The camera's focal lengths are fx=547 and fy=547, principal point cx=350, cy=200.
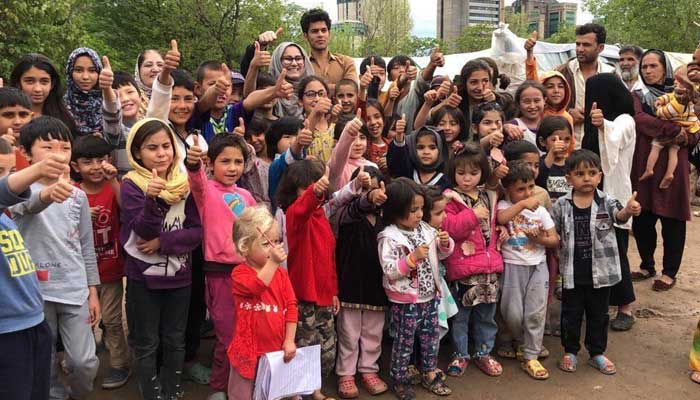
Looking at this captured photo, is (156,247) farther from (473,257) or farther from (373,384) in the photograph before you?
(473,257)

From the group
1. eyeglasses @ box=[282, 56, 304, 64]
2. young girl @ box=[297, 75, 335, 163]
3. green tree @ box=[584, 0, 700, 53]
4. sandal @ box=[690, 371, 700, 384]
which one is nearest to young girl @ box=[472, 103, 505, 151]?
young girl @ box=[297, 75, 335, 163]

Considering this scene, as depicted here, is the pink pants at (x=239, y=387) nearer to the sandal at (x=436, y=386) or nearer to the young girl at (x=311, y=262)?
the young girl at (x=311, y=262)

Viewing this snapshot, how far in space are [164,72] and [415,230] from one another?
1876 millimetres

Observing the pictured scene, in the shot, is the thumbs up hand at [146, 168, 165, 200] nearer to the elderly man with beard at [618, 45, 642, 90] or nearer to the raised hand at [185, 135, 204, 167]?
the raised hand at [185, 135, 204, 167]

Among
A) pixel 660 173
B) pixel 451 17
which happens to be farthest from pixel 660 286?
pixel 451 17

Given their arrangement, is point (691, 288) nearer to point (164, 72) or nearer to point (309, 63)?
point (309, 63)

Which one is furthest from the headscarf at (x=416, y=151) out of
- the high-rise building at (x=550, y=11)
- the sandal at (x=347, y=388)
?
the high-rise building at (x=550, y=11)

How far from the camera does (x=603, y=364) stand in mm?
3865

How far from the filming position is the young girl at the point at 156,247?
10.2 ft

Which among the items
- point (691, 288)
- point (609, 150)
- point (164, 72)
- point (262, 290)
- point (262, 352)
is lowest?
point (691, 288)

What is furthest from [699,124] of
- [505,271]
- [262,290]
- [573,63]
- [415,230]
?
[262,290]

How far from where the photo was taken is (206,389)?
3609 millimetres

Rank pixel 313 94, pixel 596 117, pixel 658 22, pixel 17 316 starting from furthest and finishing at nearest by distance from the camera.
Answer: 1. pixel 658 22
2. pixel 313 94
3. pixel 596 117
4. pixel 17 316

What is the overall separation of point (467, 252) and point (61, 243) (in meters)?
2.51
